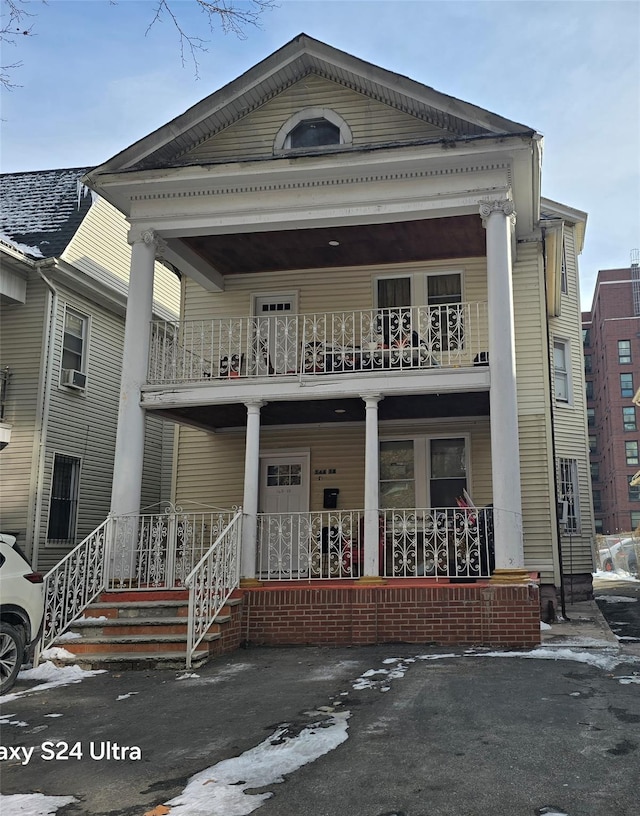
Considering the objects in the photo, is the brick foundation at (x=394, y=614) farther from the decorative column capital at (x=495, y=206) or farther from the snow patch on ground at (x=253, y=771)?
the decorative column capital at (x=495, y=206)

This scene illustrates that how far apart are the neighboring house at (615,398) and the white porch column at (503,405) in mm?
62504

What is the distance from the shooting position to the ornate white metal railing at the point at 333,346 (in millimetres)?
11562

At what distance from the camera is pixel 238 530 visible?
10961mm

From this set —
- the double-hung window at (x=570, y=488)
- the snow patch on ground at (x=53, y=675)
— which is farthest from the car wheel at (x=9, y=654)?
the double-hung window at (x=570, y=488)

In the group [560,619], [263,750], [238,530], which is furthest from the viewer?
[560,619]

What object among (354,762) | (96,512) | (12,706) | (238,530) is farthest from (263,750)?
(96,512)

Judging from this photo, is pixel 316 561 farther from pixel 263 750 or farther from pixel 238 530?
pixel 263 750

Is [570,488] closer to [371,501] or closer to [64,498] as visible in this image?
[371,501]

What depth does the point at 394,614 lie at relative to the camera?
33.1 feet

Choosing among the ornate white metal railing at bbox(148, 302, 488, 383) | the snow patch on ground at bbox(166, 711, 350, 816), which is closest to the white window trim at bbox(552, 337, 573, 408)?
the ornate white metal railing at bbox(148, 302, 488, 383)

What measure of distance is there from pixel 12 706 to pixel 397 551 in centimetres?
652

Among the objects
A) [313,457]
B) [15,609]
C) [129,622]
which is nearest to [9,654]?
[15,609]

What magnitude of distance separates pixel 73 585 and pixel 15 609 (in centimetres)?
245

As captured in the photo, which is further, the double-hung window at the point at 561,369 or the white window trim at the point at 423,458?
the double-hung window at the point at 561,369
